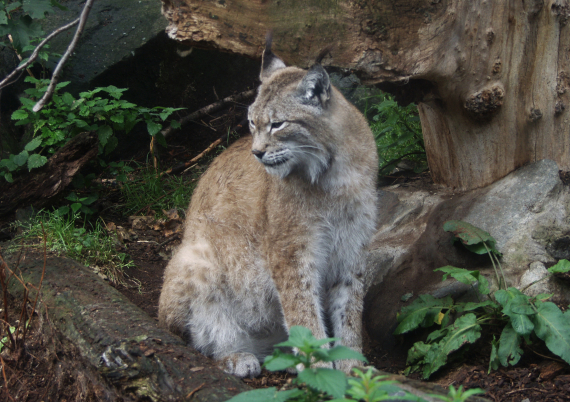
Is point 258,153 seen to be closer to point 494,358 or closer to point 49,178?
point 494,358

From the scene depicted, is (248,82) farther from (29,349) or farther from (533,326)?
(533,326)

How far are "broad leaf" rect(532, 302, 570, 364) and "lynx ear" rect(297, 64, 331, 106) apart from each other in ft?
5.57

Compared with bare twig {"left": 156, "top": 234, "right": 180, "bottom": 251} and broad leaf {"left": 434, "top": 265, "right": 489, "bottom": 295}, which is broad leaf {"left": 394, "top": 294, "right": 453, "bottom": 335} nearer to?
broad leaf {"left": 434, "top": 265, "right": 489, "bottom": 295}

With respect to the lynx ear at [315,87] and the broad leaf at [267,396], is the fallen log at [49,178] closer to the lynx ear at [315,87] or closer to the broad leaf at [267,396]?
the lynx ear at [315,87]

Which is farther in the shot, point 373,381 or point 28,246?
Answer: point 28,246

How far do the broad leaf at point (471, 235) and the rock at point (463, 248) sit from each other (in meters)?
0.14

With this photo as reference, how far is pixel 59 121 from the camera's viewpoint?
16.0 ft

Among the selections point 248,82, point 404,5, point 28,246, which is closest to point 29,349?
point 28,246

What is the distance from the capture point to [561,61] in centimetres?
359

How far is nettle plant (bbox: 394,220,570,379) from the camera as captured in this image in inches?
109

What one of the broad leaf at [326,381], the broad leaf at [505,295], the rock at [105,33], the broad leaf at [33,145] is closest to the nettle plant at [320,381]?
the broad leaf at [326,381]

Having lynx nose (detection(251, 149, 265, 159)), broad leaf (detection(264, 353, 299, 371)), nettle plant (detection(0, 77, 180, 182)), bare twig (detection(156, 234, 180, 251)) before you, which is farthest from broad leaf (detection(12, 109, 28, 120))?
broad leaf (detection(264, 353, 299, 371))

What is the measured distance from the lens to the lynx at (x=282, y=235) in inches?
123

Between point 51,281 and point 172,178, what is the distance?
2.56 metres
